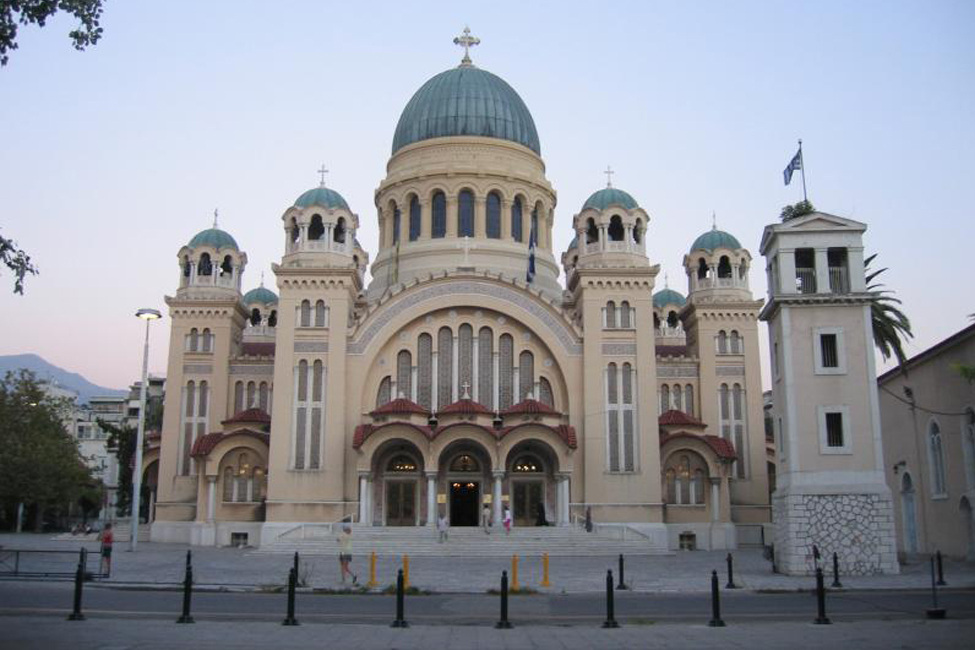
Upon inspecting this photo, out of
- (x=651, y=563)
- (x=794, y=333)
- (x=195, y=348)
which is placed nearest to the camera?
(x=794, y=333)

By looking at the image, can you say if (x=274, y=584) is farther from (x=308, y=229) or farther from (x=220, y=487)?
(x=308, y=229)

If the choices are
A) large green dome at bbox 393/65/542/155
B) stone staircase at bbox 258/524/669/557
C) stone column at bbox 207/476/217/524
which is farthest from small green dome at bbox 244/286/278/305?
stone staircase at bbox 258/524/669/557

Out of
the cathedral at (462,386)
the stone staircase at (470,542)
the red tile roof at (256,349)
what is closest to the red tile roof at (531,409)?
the cathedral at (462,386)

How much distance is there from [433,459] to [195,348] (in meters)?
16.4

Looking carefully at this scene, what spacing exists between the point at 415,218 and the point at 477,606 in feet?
128

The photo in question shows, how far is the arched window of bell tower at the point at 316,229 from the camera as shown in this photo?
52.1 m

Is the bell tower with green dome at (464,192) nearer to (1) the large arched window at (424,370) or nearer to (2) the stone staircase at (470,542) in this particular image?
(1) the large arched window at (424,370)

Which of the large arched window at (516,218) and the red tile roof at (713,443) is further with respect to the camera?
the large arched window at (516,218)

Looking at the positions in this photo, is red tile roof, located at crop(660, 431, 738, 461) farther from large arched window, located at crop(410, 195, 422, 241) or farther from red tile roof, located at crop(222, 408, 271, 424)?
red tile roof, located at crop(222, 408, 271, 424)

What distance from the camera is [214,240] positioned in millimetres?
56094

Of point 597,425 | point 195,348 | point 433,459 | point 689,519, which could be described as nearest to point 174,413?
point 195,348

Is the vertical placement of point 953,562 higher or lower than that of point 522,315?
lower

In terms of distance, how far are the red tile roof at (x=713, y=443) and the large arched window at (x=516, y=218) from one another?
1522 cm

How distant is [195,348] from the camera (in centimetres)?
5444
